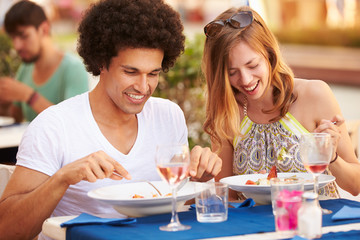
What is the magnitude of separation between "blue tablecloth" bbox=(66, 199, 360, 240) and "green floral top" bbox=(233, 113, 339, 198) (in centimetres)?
61

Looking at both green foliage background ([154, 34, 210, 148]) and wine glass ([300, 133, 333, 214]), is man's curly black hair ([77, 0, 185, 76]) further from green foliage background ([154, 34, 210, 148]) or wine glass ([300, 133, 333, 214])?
green foliage background ([154, 34, 210, 148])

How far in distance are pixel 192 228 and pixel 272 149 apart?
0.95 metres

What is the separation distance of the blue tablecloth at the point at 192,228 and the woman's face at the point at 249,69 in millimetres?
708

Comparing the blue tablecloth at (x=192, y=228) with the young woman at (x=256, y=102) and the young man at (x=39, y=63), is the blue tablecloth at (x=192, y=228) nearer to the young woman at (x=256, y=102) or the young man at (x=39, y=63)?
the young woman at (x=256, y=102)

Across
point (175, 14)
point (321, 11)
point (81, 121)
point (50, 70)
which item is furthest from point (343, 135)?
point (321, 11)

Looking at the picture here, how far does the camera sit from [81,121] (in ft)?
7.72

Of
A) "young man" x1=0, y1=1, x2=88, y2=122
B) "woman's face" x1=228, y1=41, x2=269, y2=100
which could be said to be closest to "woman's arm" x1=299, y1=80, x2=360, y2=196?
"woman's face" x1=228, y1=41, x2=269, y2=100

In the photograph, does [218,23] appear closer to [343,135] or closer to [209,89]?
[209,89]

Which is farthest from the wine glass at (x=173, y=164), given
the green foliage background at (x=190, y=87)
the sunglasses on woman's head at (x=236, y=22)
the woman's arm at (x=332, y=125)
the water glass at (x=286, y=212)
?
the green foliage background at (x=190, y=87)

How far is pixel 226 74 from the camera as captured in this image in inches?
104

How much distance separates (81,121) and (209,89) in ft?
2.27

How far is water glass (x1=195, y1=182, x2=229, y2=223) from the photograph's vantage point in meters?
1.83

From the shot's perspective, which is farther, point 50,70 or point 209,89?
point 50,70

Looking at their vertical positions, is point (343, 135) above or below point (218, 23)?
below
